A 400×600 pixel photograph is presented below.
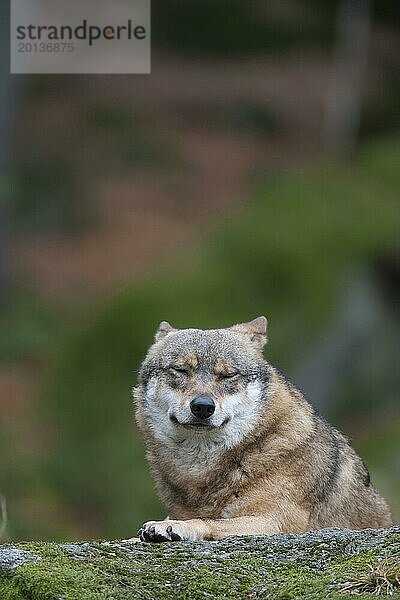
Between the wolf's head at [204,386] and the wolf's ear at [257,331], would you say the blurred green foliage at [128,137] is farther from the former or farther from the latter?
the wolf's head at [204,386]

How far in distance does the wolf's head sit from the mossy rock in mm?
1384

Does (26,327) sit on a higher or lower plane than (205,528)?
lower

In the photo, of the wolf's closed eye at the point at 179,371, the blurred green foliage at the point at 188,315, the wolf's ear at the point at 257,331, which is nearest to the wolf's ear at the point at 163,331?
the wolf's ear at the point at 257,331

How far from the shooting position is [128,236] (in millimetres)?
31031

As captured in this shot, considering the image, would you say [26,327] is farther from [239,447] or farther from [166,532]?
[166,532]

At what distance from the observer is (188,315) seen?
20.5 metres

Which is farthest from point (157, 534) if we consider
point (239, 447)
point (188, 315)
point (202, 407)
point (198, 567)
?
point (188, 315)

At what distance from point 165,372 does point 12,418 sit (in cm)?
1388

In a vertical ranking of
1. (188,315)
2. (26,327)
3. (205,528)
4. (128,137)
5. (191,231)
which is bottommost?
(26,327)

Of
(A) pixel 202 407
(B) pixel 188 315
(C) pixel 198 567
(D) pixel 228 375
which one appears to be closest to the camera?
(C) pixel 198 567

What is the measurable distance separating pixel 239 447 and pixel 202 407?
0.48 m

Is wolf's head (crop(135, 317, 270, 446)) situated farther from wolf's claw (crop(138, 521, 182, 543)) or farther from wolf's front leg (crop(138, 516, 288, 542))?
wolf's claw (crop(138, 521, 182, 543))

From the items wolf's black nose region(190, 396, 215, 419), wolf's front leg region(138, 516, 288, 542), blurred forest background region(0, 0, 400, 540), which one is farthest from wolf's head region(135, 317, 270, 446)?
blurred forest background region(0, 0, 400, 540)

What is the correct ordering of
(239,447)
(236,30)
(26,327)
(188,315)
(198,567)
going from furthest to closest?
(236,30)
(26,327)
(188,315)
(239,447)
(198,567)
